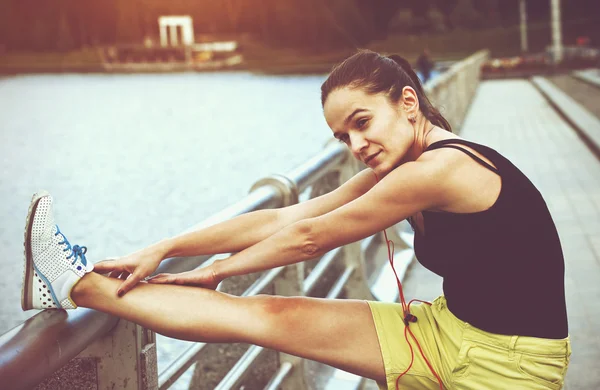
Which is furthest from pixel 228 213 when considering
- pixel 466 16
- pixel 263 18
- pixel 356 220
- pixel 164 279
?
pixel 263 18

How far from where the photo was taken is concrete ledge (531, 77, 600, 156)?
39.2 feet

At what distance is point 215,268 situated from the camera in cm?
245

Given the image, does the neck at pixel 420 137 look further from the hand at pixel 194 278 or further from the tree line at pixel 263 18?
the tree line at pixel 263 18

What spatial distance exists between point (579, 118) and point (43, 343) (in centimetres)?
1457

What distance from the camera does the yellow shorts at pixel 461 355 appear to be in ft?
7.47

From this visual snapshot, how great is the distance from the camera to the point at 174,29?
93000mm

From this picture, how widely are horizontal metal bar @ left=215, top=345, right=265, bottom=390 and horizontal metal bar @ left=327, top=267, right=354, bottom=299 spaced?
1.07 meters

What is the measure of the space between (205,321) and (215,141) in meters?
20.1

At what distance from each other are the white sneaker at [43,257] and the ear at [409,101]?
42.2 inches

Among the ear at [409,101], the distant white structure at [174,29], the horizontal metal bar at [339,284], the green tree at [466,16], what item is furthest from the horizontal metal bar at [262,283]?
the distant white structure at [174,29]

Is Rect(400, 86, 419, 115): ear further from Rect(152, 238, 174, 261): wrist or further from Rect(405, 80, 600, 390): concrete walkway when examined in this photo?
Rect(405, 80, 600, 390): concrete walkway

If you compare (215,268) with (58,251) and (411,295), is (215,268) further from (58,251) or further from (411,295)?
(411,295)

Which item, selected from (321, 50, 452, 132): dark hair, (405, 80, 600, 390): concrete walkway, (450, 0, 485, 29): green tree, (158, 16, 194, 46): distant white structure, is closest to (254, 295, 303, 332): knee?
(321, 50, 452, 132): dark hair

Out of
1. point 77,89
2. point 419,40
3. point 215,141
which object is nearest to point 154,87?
point 77,89
